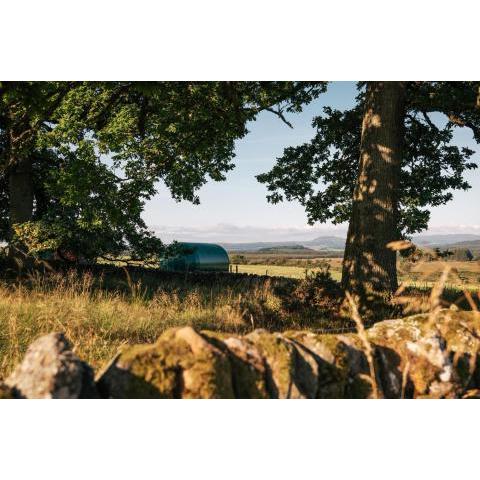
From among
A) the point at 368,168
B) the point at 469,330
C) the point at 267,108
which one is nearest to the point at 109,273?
the point at 267,108

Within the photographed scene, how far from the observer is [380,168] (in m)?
10.3

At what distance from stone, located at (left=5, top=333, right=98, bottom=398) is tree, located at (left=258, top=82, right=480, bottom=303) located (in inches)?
305

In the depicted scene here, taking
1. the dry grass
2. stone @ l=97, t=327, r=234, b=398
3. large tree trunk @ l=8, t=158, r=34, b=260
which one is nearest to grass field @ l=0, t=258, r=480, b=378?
the dry grass

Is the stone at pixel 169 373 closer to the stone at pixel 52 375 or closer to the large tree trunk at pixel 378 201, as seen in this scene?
the stone at pixel 52 375

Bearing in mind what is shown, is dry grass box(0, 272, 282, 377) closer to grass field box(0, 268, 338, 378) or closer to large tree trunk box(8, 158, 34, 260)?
grass field box(0, 268, 338, 378)

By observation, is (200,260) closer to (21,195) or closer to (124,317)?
(21,195)

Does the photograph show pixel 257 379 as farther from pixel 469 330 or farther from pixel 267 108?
pixel 267 108

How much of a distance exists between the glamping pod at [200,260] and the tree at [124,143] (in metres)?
9.47

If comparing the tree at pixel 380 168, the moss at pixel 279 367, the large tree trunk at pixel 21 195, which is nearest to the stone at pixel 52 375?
the moss at pixel 279 367

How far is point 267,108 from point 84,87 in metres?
6.43

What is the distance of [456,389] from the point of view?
4.09m

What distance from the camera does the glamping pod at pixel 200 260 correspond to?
87.7 feet

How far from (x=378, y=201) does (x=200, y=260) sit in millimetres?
17813

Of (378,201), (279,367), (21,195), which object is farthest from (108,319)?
(21,195)
